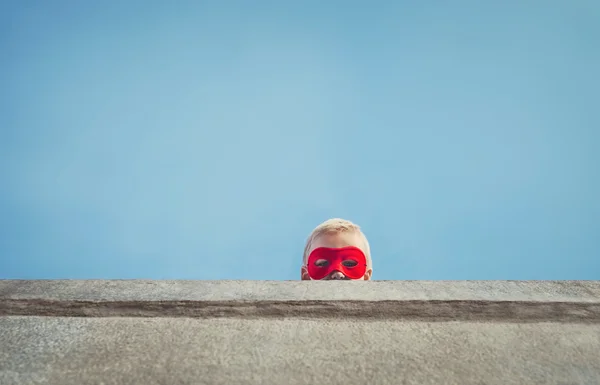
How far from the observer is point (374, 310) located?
1.44 metres

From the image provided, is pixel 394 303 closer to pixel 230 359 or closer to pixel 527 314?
pixel 527 314

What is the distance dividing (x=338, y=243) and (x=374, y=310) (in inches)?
96.8

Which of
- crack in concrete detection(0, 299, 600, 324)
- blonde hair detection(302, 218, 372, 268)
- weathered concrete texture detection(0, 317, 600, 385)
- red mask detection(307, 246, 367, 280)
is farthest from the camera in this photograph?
blonde hair detection(302, 218, 372, 268)

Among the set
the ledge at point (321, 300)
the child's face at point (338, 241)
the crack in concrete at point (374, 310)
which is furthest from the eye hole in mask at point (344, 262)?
the crack in concrete at point (374, 310)

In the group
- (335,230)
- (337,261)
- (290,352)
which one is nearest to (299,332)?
(290,352)

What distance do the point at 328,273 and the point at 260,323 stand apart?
2433 millimetres

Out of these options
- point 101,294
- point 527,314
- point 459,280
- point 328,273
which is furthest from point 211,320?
point 328,273

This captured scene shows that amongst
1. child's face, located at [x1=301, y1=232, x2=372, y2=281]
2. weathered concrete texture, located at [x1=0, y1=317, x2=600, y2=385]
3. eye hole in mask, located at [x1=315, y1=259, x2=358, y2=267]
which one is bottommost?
eye hole in mask, located at [x1=315, y1=259, x2=358, y2=267]

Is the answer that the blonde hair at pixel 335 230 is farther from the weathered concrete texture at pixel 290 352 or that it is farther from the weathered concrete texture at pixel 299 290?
the weathered concrete texture at pixel 290 352

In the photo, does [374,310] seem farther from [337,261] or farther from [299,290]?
[337,261]

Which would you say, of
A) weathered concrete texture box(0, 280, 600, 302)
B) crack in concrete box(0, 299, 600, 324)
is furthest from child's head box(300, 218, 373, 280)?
crack in concrete box(0, 299, 600, 324)

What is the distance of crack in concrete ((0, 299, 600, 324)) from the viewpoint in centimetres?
144

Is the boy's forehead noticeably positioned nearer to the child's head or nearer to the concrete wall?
the child's head

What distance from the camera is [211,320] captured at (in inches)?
56.3
